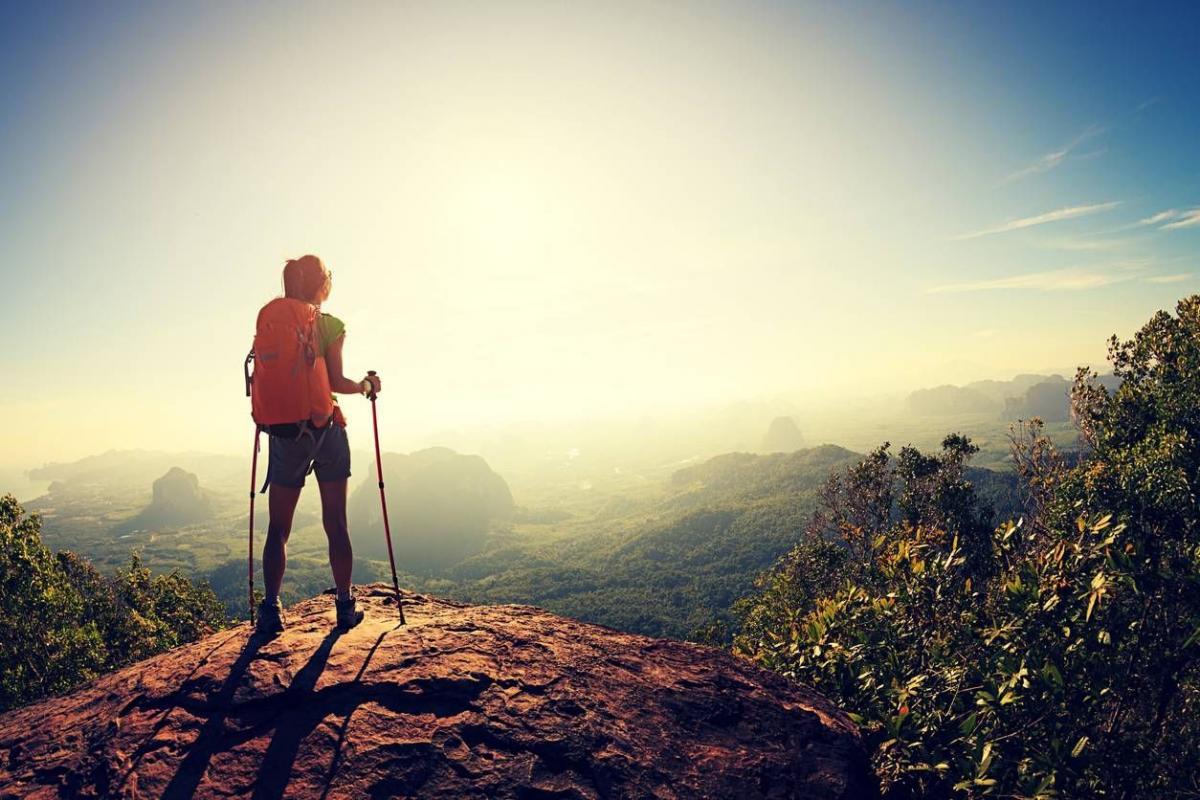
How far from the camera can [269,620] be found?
6699 mm

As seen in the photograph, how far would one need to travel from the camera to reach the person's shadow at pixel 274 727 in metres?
4.47

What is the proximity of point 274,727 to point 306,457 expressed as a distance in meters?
2.87

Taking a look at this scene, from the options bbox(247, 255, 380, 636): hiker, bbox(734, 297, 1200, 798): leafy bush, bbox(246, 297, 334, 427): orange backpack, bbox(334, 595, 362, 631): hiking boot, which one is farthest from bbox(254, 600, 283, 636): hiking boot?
bbox(734, 297, 1200, 798): leafy bush

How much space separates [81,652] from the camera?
26.6 m

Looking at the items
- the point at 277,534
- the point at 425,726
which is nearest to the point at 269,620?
the point at 277,534

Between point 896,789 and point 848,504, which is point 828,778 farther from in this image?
point 848,504

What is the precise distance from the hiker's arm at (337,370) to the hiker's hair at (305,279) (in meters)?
0.67

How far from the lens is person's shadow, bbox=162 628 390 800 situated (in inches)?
176

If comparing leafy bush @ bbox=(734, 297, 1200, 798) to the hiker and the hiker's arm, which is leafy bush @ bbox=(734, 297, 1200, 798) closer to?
the hiker

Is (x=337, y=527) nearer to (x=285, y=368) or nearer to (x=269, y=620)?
(x=269, y=620)

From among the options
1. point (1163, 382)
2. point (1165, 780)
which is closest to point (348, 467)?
point (1165, 780)

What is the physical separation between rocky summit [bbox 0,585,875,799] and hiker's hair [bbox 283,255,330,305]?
4140 millimetres

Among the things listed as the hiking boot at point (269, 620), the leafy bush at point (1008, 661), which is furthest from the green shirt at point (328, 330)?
the leafy bush at point (1008, 661)

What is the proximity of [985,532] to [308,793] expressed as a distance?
133 feet
